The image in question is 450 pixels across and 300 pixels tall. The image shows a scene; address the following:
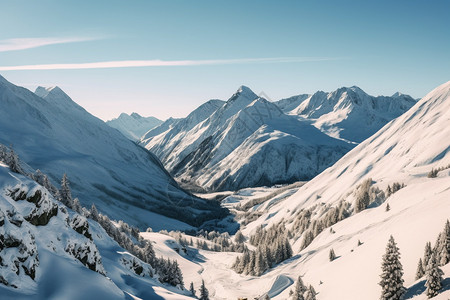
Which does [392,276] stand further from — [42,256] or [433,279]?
[42,256]

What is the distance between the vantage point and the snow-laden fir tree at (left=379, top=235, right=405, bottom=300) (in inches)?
1256

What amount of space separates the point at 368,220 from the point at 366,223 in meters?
1.86

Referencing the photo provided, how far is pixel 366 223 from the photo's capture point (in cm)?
7538

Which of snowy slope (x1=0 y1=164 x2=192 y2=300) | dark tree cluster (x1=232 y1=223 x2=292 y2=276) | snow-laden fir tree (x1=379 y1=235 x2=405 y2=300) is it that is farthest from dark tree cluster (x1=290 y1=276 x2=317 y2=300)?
dark tree cluster (x1=232 y1=223 x2=292 y2=276)

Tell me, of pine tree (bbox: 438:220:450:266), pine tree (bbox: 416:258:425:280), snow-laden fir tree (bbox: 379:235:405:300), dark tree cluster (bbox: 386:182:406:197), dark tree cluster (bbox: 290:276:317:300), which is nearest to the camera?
snow-laden fir tree (bbox: 379:235:405:300)

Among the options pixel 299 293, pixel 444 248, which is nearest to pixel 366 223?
pixel 299 293

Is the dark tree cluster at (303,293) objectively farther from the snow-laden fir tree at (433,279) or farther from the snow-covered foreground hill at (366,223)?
the snow-laden fir tree at (433,279)

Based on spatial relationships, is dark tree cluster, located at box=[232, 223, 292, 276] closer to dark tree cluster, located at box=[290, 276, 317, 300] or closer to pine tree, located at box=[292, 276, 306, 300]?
dark tree cluster, located at box=[290, 276, 317, 300]

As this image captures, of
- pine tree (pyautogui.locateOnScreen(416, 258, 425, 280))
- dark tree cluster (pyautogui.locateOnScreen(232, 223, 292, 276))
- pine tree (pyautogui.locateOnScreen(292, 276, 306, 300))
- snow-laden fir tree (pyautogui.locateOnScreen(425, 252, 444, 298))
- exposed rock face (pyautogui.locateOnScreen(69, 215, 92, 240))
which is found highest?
exposed rock face (pyautogui.locateOnScreen(69, 215, 92, 240))

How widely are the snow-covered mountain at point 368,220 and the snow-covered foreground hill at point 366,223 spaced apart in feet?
0.55

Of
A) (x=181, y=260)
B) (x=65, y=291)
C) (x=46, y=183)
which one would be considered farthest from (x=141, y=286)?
(x=181, y=260)

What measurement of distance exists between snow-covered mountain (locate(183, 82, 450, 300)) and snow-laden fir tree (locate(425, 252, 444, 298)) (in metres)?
0.65

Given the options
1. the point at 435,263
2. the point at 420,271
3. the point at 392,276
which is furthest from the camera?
the point at 420,271

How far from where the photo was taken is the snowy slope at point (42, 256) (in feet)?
91.6
